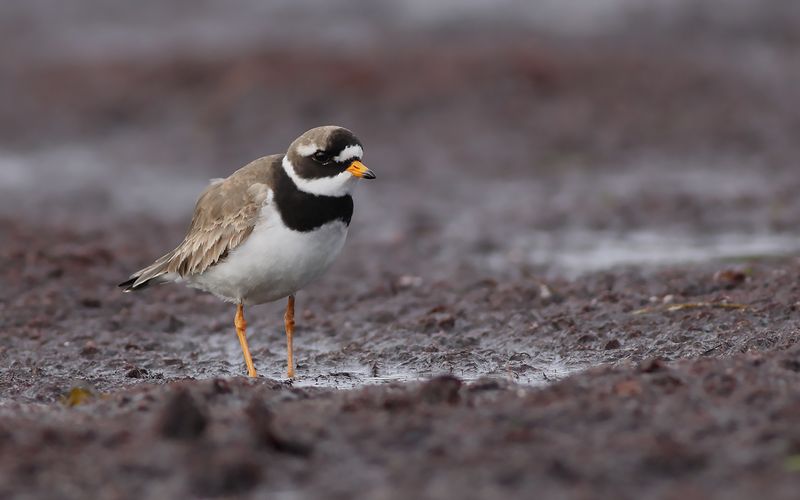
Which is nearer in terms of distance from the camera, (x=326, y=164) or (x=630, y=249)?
(x=326, y=164)

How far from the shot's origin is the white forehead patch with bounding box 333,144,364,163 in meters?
8.02

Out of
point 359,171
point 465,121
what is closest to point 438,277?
point 359,171

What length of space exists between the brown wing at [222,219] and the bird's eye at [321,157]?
1.15ft

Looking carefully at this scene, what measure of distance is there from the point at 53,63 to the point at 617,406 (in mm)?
19727

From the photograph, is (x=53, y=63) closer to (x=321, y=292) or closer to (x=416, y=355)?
(x=321, y=292)

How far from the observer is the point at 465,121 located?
1894cm

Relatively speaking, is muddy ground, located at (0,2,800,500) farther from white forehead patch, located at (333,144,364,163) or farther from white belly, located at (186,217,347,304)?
white forehead patch, located at (333,144,364,163)

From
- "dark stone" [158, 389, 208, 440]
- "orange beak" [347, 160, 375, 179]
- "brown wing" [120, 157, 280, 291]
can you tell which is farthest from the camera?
"brown wing" [120, 157, 280, 291]

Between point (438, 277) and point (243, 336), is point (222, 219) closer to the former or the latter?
point (243, 336)

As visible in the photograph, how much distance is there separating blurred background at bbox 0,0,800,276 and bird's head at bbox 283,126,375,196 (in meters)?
4.34

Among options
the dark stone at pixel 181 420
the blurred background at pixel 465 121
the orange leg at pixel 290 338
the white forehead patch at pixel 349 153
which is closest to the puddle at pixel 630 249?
the blurred background at pixel 465 121

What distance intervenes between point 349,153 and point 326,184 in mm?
292

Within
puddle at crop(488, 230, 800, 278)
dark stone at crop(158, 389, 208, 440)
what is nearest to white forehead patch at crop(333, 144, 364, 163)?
dark stone at crop(158, 389, 208, 440)

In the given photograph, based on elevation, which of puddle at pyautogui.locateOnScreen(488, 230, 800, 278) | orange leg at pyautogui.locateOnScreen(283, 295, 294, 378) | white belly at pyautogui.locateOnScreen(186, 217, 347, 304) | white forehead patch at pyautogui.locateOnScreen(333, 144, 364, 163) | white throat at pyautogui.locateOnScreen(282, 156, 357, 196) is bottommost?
puddle at pyautogui.locateOnScreen(488, 230, 800, 278)
